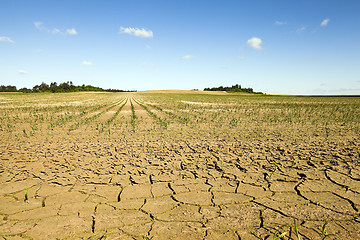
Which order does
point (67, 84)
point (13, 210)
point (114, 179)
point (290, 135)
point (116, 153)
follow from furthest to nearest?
point (67, 84) → point (290, 135) → point (116, 153) → point (114, 179) → point (13, 210)

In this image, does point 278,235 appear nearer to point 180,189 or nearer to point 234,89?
point 180,189

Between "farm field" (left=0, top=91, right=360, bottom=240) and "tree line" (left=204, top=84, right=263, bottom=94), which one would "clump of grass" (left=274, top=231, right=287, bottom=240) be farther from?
"tree line" (left=204, top=84, right=263, bottom=94)

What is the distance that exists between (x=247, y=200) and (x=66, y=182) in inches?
107

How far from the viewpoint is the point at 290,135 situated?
6461 millimetres

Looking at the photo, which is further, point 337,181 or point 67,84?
point 67,84

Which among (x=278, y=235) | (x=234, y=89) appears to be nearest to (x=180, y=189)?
(x=278, y=235)

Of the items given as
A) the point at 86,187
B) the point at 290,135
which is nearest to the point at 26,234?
the point at 86,187

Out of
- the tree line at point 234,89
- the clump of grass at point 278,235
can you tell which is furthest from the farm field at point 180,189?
the tree line at point 234,89

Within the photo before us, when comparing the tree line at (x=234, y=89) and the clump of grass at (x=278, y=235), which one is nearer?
the clump of grass at (x=278, y=235)

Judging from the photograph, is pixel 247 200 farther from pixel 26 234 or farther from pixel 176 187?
pixel 26 234

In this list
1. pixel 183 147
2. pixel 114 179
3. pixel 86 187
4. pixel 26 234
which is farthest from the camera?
pixel 183 147

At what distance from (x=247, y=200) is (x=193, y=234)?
1.01 m

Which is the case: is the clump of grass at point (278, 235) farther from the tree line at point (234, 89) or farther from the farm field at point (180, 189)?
the tree line at point (234, 89)

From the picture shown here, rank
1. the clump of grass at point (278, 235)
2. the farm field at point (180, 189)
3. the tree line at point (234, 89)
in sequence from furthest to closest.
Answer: the tree line at point (234, 89), the farm field at point (180, 189), the clump of grass at point (278, 235)
